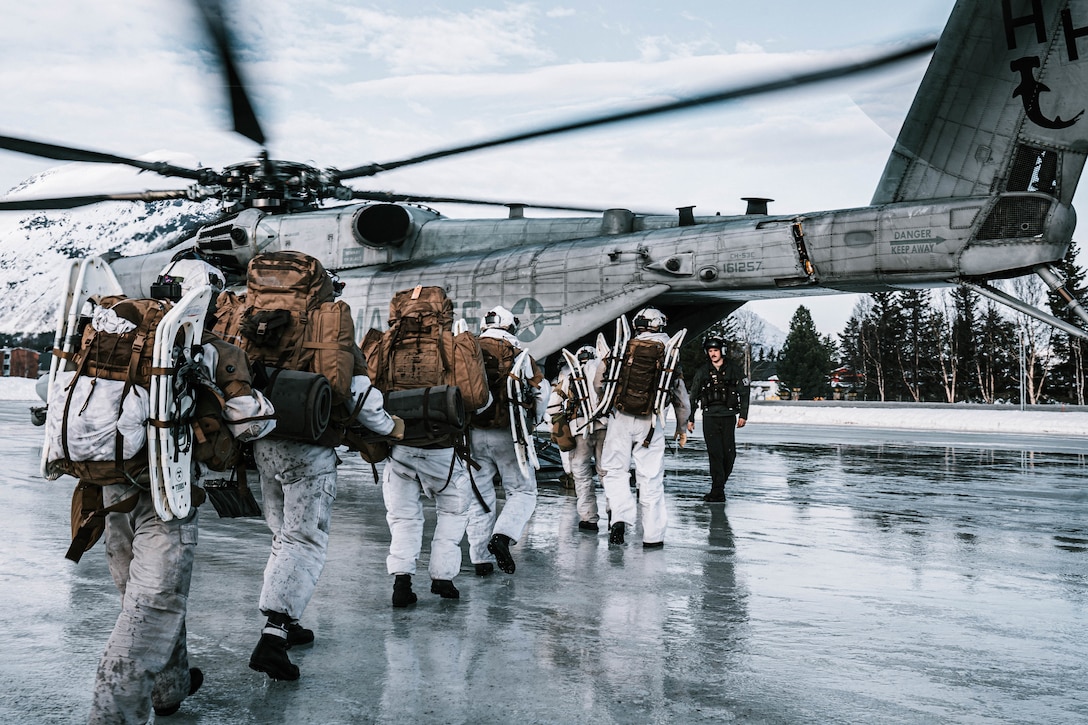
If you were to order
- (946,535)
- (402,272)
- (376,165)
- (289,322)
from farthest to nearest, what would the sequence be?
(402,272)
(376,165)
(946,535)
(289,322)

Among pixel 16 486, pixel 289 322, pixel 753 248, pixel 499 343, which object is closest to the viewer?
pixel 289 322

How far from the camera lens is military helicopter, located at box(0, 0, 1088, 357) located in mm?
8930

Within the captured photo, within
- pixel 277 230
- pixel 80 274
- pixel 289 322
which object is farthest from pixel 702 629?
pixel 277 230

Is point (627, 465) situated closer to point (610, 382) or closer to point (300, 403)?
point (610, 382)

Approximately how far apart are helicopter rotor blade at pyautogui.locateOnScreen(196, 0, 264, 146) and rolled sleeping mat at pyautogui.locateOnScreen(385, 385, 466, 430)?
3739mm

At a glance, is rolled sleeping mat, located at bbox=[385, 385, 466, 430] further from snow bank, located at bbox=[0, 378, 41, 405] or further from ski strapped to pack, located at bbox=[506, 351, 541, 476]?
snow bank, located at bbox=[0, 378, 41, 405]

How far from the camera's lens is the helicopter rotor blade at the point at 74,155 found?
8.86 metres

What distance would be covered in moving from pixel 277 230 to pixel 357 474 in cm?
375

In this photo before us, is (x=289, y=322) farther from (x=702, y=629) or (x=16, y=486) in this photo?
(x=16, y=486)

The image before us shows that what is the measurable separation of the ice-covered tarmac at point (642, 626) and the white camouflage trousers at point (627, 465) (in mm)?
355

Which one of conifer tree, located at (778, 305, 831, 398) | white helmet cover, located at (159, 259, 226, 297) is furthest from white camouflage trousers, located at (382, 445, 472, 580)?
conifer tree, located at (778, 305, 831, 398)

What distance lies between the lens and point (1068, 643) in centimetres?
425

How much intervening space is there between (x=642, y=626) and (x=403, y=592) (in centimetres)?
135

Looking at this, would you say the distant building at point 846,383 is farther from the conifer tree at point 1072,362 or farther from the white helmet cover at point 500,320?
the white helmet cover at point 500,320
